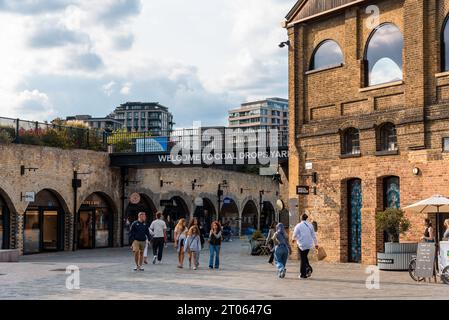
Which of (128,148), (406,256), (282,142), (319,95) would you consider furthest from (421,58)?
(128,148)

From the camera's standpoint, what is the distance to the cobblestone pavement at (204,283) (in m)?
14.3

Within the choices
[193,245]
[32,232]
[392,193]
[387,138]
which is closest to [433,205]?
[392,193]

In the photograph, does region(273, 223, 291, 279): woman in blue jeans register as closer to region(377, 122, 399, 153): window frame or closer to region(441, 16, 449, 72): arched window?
region(377, 122, 399, 153): window frame

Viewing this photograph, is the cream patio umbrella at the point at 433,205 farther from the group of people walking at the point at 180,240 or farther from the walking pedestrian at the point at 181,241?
the walking pedestrian at the point at 181,241

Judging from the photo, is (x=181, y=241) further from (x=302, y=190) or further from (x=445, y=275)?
(x=445, y=275)

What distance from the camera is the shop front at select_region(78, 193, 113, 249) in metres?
33.5

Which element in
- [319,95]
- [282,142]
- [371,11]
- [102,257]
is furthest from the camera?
[282,142]

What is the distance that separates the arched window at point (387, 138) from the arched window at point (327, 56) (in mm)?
2972

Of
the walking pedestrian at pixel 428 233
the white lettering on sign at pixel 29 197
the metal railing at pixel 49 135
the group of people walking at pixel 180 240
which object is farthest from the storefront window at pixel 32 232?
the walking pedestrian at pixel 428 233

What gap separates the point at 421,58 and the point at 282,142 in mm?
9590

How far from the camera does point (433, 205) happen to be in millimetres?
19094
